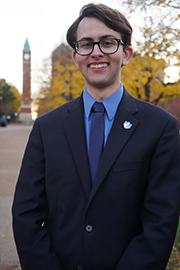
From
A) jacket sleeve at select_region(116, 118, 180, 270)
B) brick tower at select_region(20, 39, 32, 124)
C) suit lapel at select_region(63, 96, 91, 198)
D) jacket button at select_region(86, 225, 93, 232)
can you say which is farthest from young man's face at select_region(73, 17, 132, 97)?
brick tower at select_region(20, 39, 32, 124)

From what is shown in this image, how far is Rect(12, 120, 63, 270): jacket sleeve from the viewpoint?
6.50 feet

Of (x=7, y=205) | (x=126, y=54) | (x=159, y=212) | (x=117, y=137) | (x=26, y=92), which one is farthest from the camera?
(x=26, y=92)

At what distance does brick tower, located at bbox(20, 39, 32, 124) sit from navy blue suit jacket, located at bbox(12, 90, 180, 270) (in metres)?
46.9

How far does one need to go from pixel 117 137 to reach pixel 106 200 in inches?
16.2

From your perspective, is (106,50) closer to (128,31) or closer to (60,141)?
(128,31)

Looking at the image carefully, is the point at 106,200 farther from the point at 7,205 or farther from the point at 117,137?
the point at 7,205

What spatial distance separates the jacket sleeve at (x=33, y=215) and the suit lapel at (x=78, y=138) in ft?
0.74

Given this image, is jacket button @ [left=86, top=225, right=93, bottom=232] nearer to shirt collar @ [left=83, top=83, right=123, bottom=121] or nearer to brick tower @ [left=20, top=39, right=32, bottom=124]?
shirt collar @ [left=83, top=83, right=123, bottom=121]

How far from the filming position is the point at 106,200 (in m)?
1.97

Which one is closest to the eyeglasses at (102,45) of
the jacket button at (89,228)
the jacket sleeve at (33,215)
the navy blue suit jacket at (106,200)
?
the navy blue suit jacket at (106,200)

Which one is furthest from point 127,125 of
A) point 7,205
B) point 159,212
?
point 7,205

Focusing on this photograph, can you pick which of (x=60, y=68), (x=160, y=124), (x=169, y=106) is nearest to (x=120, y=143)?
(x=160, y=124)

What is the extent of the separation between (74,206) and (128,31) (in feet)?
4.17

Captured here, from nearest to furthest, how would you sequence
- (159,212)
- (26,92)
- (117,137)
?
1. (159,212)
2. (117,137)
3. (26,92)
